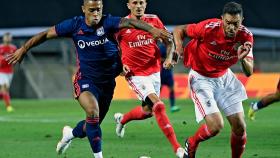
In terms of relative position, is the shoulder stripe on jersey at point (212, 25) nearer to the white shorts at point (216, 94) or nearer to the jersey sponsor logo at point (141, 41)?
the white shorts at point (216, 94)

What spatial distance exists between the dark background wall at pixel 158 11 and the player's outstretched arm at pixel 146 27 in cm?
1959

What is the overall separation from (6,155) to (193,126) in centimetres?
592

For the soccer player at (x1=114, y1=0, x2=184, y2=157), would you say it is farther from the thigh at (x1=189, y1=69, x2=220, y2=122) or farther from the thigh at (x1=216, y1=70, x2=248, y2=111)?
the thigh at (x1=216, y1=70, x2=248, y2=111)

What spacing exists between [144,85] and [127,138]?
78.0 inches

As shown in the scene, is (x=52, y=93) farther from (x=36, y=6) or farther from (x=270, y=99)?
(x=270, y=99)

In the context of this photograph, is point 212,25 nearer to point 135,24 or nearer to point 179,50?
point 179,50

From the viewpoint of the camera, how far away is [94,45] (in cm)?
1119

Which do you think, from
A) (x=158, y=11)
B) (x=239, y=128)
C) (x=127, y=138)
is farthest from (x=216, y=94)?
(x=158, y=11)

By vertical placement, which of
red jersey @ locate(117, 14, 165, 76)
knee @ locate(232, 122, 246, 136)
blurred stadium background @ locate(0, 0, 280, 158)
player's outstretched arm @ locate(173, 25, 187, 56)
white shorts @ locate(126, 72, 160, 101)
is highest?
player's outstretched arm @ locate(173, 25, 187, 56)

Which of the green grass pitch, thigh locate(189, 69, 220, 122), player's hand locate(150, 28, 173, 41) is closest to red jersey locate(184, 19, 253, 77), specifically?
thigh locate(189, 69, 220, 122)

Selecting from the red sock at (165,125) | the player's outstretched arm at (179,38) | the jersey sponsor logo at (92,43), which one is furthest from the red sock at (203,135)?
the jersey sponsor logo at (92,43)

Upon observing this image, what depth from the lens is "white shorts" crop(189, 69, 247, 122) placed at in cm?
1073

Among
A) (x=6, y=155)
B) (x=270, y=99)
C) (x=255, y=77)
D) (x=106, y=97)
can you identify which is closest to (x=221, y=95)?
(x=106, y=97)

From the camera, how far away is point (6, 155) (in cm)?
1231
